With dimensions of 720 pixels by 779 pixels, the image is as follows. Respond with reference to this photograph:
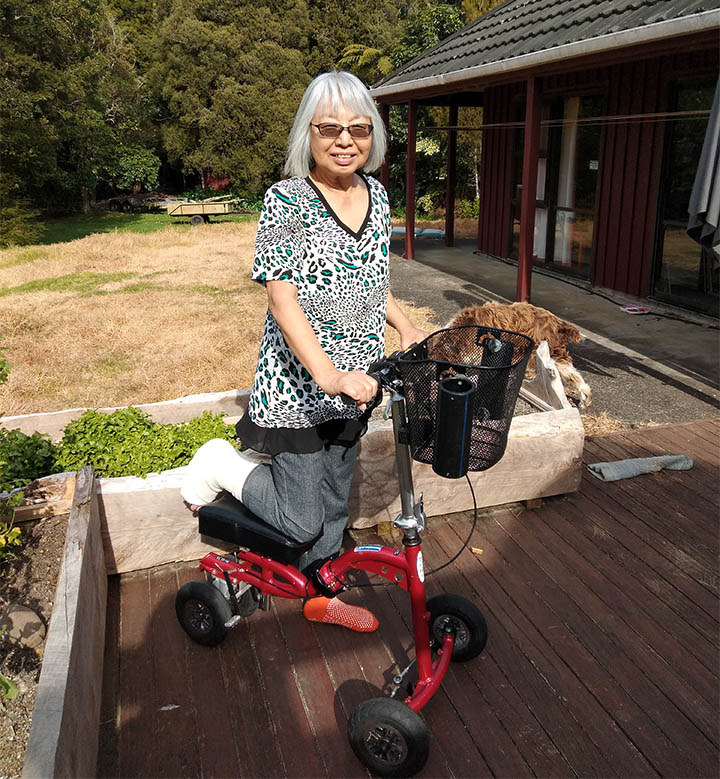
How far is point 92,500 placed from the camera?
121 inches

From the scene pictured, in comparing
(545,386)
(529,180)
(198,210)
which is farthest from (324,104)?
(198,210)

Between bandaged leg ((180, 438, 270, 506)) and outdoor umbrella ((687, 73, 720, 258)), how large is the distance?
3526 mm

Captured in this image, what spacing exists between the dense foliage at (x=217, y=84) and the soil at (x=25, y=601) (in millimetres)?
18827

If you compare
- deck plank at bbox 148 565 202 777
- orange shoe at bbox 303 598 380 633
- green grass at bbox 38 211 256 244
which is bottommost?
green grass at bbox 38 211 256 244

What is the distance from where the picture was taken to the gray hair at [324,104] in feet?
7.29

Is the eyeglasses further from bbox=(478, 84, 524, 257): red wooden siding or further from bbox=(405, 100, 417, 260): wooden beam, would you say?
bbox=(478, 84, 524, 257): red wooden siding

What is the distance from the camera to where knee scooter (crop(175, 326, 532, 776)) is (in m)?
2.07

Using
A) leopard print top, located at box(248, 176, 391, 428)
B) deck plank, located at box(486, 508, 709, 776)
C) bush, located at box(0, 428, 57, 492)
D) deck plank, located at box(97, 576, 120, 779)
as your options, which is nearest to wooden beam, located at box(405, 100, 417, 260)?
bush, located at box(0, 428, 57, 492)

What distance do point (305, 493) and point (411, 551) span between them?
47cm

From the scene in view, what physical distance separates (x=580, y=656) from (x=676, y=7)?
18.1ft

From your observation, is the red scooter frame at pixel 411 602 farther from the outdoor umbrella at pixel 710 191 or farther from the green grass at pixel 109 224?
the green grass at pixel 109 224

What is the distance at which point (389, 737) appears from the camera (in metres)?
2.30

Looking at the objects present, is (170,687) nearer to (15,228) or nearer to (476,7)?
(15,228)

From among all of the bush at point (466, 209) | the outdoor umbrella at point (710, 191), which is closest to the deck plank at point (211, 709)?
the outdoor umbrella at point (710, 191)
